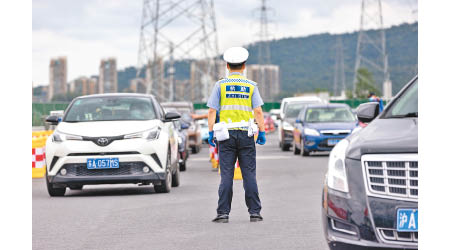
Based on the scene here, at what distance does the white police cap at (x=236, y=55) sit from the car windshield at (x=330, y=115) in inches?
679

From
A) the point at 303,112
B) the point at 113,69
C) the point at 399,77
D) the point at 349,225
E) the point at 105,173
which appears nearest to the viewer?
the point at 349,225

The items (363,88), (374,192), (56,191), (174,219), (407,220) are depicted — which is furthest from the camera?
(363,88)

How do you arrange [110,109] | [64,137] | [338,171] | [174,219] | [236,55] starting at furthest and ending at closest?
1. [110,109]
2. [64,137]
3. [174,219]
4. [236,55]
5. [338,171]

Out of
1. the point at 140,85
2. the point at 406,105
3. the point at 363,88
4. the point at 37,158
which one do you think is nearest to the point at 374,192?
the point at 406,105

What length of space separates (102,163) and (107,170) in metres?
0.15

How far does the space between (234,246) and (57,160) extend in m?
6.08

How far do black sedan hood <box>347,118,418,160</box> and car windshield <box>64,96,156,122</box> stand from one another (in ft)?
26.5

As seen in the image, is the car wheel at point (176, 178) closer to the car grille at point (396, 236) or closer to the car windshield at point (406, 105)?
the car windshield at point (406, 105)

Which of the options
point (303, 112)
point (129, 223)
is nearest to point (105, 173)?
point (129, 223)

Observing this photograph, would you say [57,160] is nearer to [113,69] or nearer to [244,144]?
[244,144]

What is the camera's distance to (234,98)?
10766 mm

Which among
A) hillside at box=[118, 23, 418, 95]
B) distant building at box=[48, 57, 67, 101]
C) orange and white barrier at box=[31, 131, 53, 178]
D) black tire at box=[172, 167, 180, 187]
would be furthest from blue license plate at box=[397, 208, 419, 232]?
hillside at box=[118, 23, 418, 95]

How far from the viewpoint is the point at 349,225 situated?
6715 millimetres

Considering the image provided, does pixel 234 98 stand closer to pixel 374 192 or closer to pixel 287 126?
pixel 374 192
